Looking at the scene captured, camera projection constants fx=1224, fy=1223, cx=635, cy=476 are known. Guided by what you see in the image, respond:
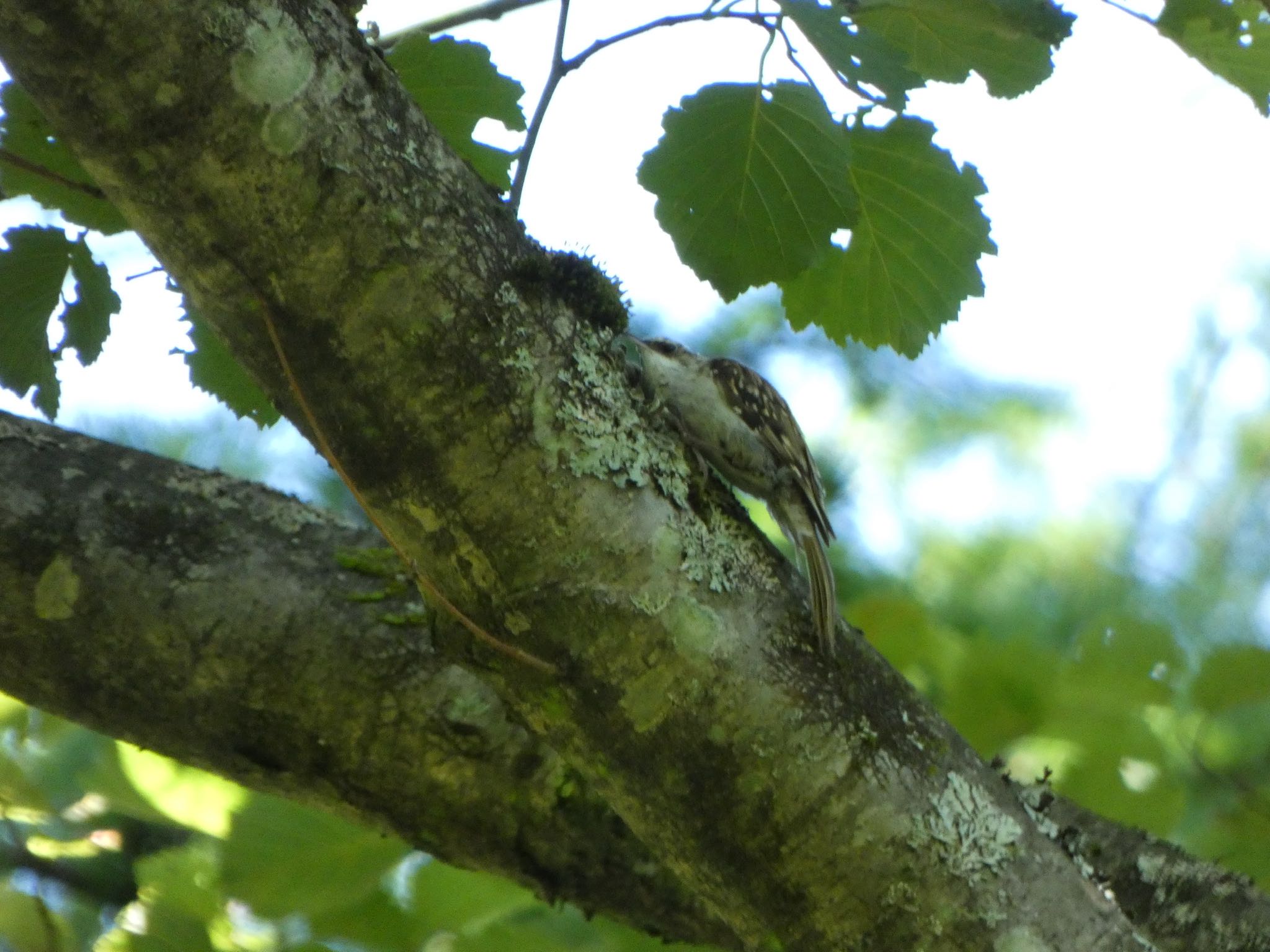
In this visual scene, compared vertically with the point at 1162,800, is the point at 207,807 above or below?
below

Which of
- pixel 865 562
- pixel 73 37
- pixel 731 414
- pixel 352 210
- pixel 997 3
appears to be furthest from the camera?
pixel 865 562

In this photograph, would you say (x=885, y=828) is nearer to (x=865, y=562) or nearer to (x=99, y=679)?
(x=99, y=679)

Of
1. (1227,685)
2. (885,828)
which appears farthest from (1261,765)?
(885,828)

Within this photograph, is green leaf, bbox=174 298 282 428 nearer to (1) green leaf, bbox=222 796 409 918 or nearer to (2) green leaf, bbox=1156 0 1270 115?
(1) green leaf, bbox=222 796 409 918

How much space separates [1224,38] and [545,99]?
53.2 inches

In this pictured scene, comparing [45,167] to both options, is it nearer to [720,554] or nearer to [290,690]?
[290,690]

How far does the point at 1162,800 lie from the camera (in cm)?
308

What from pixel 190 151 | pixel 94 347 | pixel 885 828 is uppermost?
pixel 94 347

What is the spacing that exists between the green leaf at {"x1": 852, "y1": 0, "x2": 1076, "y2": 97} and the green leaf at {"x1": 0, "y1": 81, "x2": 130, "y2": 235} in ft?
5.07

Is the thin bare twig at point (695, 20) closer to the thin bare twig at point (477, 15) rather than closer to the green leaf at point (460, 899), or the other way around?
the thin bare twig at point (477, 15)

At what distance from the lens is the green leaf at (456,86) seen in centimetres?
247

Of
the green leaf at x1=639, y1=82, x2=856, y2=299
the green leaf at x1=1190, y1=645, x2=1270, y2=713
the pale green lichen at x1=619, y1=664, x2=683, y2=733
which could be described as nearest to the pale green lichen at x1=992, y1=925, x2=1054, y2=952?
the pale green lichen at x1=619, y1=664, x2=683, y2=733

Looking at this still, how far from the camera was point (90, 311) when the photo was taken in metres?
2.63

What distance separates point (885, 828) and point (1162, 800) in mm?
1527
